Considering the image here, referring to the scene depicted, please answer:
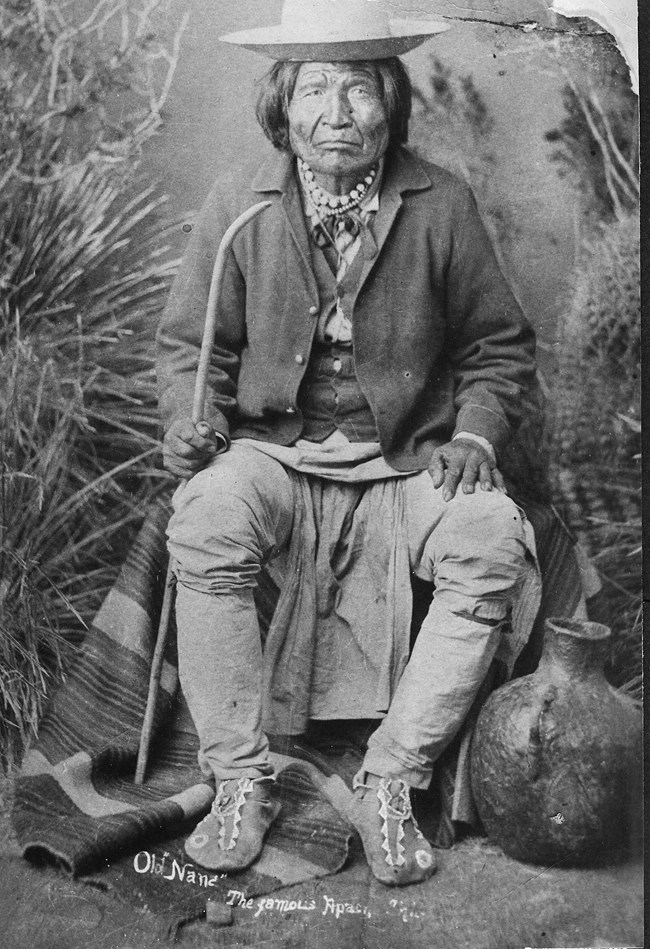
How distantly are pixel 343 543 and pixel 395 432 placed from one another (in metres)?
0.34

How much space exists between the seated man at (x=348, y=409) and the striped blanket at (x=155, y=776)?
0.24 ft

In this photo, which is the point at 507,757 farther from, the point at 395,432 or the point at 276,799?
the point at 395,432

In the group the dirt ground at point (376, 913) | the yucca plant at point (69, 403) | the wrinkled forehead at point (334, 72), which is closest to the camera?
the dirt ground at point (376, 913)

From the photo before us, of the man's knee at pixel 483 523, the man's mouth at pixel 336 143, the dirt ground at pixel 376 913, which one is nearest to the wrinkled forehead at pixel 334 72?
the man's mouth at pixel 336 143

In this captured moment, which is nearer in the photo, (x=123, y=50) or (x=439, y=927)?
(x=439, y=927)

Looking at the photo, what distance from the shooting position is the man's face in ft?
11.8

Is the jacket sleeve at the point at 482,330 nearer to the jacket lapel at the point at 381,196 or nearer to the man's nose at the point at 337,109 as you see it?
the jacket lapel at the point at 381,196

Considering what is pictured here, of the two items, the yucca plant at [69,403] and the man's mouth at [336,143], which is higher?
the man's mouth at [336,143]

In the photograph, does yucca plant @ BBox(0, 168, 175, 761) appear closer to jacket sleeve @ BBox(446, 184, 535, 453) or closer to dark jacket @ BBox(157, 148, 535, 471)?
dark jacket @ BBox(157, 148, 535, 471)

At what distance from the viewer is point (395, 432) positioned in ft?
12.0

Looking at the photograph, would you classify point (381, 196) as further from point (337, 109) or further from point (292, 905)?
point (292, 905)

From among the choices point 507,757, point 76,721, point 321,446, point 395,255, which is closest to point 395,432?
point 321,446

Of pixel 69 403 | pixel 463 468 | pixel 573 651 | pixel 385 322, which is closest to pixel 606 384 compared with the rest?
pixel 463 468

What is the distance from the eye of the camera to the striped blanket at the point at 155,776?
11.6 ft
